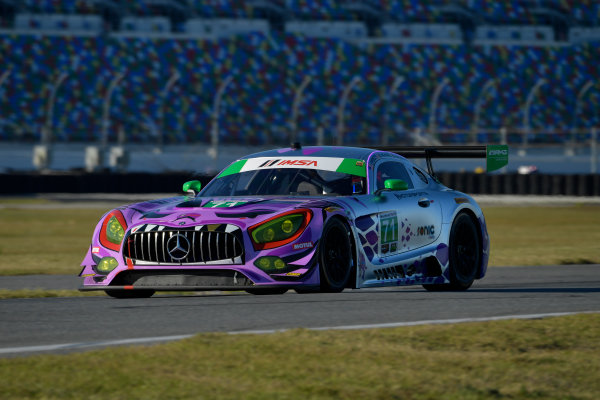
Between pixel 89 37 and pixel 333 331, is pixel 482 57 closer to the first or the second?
pixel 89 37

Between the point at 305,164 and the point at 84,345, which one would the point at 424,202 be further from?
the point at 84,345

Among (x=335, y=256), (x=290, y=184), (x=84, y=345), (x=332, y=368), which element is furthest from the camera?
(x=290, y=184)

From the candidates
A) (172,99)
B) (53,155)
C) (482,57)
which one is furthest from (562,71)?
(53,155)

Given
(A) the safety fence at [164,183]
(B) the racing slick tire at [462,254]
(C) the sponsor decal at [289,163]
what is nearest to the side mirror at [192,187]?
(C) the sponsor decal at [289,163]

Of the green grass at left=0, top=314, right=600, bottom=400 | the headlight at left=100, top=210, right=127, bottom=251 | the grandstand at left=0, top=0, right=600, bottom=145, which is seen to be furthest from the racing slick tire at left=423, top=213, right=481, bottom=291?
the grandstand at left=0, top=0, right=600, bottom=145

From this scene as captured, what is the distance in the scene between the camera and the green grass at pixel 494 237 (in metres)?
14.6

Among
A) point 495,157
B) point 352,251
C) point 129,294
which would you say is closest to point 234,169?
point 129,294

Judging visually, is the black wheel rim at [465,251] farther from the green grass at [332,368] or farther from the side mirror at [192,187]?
the green grass at [332,368]

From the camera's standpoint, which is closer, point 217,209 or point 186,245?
point 186,245

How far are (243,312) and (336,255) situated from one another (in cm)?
105

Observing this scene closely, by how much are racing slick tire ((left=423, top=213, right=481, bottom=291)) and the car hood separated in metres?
1.73

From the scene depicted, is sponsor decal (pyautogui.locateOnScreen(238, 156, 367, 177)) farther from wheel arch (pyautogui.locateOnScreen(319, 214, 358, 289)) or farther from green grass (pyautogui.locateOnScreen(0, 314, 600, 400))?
green grass (pyautogui.locateOnScreen(0, 314, 600, 400))

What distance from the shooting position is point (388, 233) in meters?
8.39

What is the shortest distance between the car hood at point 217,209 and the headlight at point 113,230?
2.4 inches
